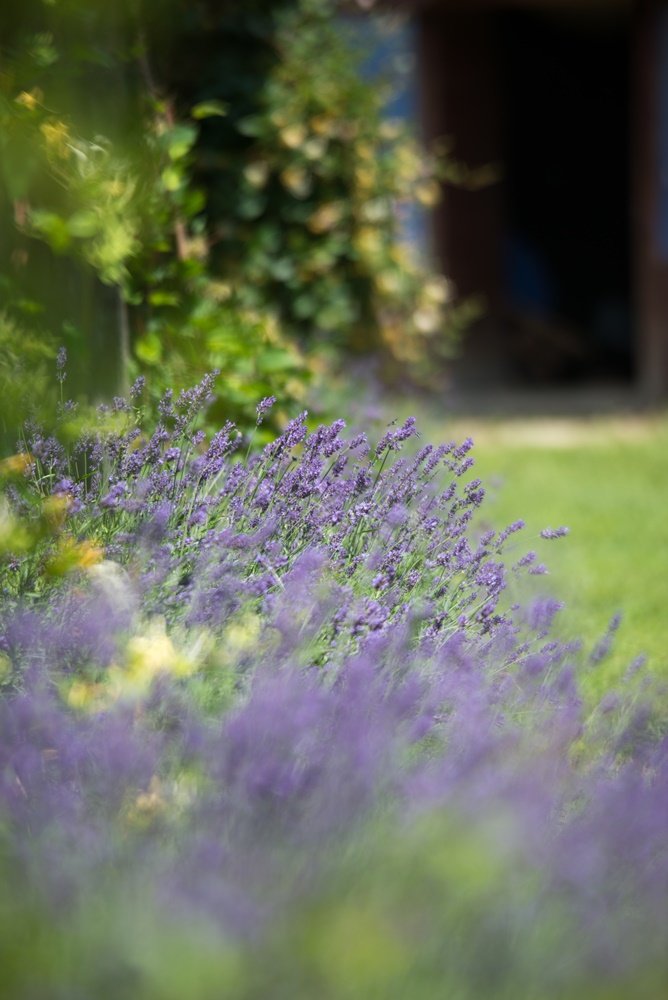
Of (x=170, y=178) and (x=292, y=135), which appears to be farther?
(x=292, y=135)

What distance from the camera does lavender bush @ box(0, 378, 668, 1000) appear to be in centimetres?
122

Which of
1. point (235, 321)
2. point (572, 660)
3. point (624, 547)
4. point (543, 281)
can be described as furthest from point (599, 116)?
point (572, 660)

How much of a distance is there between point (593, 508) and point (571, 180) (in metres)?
7.24

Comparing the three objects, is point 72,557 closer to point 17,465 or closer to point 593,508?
point 17,465

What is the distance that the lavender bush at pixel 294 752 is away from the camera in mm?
1220

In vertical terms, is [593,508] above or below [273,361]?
above

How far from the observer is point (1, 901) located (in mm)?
1343

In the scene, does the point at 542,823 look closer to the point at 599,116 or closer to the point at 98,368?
the point at 98,368

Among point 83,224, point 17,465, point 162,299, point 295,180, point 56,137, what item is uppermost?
point 295,180

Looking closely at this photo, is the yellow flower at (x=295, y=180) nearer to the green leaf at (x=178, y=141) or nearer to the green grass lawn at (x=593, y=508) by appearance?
the green grass lawn at (x=593, y=508)

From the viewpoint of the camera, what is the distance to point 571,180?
11.4 meters

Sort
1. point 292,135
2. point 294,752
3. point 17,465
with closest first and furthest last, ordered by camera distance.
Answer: point 294,752, point 17,465, point 292,135

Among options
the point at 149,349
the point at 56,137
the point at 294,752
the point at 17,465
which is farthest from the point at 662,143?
the point at 294,752

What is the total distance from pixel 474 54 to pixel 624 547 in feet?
20.5
